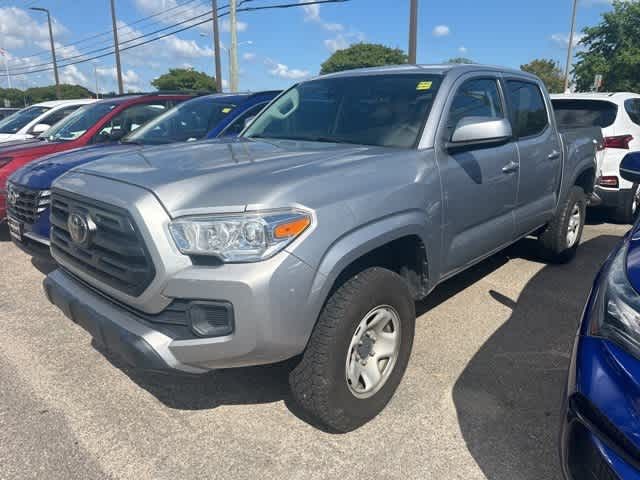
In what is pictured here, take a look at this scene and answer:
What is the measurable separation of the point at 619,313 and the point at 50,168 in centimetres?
451

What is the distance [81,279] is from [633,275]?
8.08ft

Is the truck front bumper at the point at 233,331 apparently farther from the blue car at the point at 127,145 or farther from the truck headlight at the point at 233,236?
the blue car at the point at 127,145

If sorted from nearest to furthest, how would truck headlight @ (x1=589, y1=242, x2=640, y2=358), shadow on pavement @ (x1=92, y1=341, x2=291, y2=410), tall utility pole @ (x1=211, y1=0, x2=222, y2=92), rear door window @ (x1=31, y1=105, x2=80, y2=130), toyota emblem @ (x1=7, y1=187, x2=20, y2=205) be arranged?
truck headlight @ (x1=589, y1=242, x2=640, y2=358) < shadow on pavement @ (x1=92, y1=341, x2=291, y2=410) < toyota emblem @ (x1=7, y1=187, x2=20, y2=205) < rear door window @ (x1=31, y1=105, x2=80, y2=130) < tall utility pole @ (x1=211, y1=0, x2=222, y2=92)

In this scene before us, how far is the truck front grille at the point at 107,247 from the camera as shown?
6.91 ft

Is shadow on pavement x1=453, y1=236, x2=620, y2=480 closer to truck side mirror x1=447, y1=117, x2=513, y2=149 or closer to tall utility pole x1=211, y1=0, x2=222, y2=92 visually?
truck side mirror x1=447, y1=117, x2=513, y2=149

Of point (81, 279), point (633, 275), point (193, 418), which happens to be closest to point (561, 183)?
point (633, 275)

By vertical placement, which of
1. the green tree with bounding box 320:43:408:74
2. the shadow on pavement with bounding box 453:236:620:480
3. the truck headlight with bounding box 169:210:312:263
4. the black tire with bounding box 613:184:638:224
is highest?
the green tree with bounding box 320:43:408:74

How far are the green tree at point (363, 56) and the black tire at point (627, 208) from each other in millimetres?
50019

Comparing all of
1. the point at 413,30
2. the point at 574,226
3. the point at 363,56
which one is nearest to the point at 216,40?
the point at 413,30

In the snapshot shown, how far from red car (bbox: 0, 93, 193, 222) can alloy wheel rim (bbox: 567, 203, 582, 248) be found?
210 inches

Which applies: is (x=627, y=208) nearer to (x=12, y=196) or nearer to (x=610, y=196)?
(x=610, y=196)

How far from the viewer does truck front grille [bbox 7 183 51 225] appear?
4242 millimetres

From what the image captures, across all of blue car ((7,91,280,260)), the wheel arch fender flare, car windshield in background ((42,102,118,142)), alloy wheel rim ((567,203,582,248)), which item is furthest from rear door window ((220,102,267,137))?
alloy wheel rim ((567,203,582,248))

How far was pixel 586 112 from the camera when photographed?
668 cm
